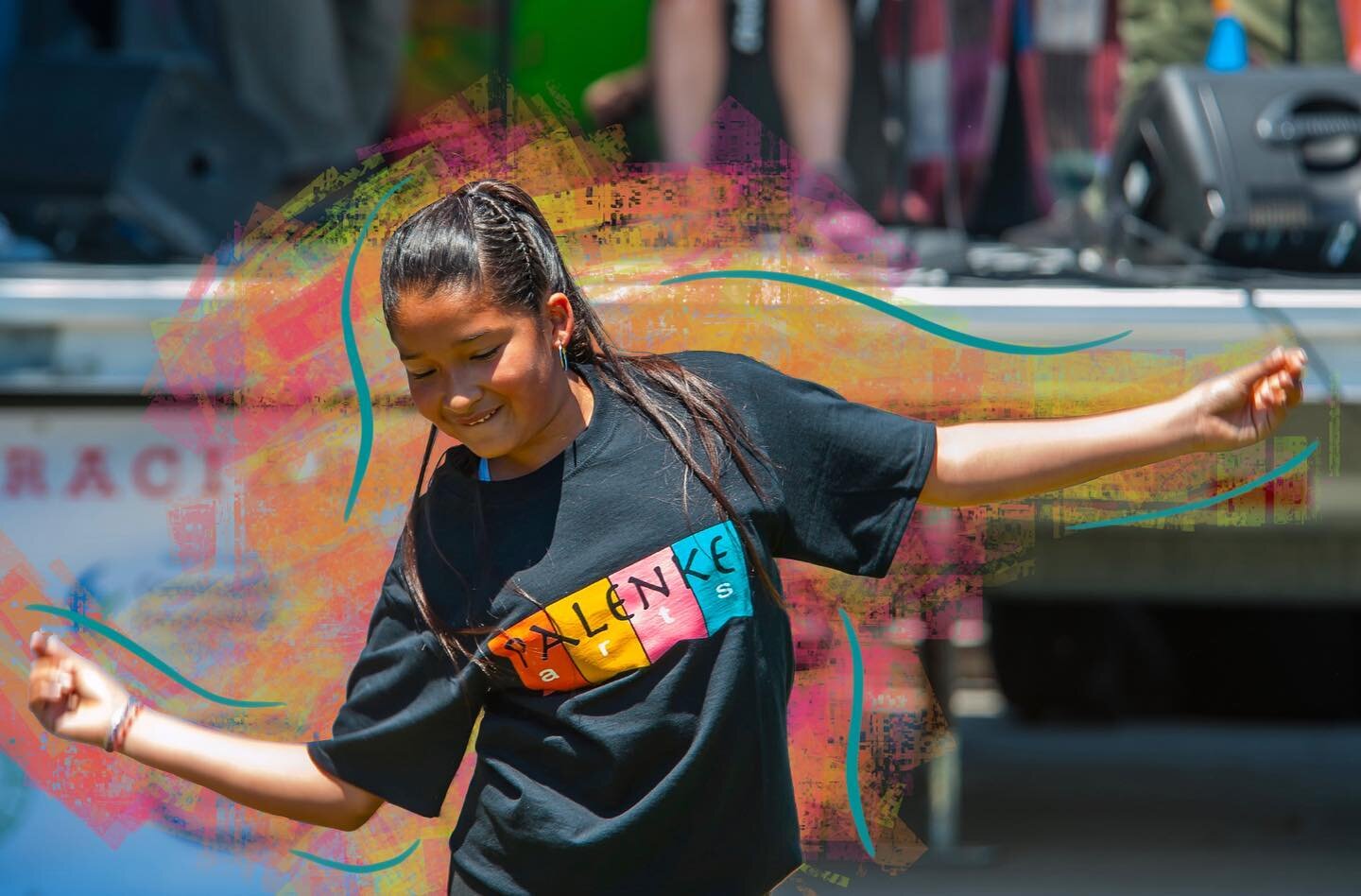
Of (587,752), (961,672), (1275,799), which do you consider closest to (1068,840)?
(1275,799)

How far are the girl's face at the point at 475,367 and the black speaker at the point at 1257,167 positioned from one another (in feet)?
5.88

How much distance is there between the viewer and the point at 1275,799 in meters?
3.75

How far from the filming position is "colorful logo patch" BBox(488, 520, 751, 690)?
1.22 m

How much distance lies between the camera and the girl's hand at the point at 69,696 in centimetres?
133

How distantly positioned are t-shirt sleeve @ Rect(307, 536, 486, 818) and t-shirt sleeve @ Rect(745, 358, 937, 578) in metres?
0.31

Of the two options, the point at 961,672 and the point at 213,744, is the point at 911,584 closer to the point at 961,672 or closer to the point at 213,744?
the point at 213,744

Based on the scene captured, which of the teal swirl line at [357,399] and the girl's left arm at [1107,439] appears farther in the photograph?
the teal swirl line at [357,399]

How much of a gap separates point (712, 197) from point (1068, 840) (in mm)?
2220

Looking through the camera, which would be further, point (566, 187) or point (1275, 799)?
point (1275, 799)

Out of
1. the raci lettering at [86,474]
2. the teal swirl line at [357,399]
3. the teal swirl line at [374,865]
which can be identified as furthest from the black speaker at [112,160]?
the teal swirl line at [374,865]

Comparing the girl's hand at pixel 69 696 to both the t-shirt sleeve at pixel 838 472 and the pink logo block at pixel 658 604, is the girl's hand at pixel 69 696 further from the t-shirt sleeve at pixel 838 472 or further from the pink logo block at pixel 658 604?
the t-shirt sleeve at pixel 838 472

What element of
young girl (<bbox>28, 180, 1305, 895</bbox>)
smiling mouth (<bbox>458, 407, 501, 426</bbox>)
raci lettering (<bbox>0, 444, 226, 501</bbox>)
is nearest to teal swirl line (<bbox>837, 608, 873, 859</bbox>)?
young girl (<bbox>28, 180, 1305, 895</bbox>)

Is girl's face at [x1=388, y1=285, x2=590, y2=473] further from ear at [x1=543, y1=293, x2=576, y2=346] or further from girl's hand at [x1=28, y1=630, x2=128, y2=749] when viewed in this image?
girl's hand at [x1=28, y1=630, x2=128, y2=749]

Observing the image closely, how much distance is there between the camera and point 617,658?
122 cm
